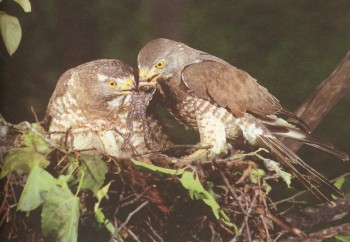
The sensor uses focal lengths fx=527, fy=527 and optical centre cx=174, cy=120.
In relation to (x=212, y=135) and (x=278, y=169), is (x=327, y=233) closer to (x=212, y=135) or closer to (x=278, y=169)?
(x=278, y=169)

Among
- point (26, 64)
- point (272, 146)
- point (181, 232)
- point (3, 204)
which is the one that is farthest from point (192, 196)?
point (26, 64)

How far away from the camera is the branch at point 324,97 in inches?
56.3

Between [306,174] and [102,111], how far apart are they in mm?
593

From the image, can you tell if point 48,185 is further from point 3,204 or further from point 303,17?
point 303,17

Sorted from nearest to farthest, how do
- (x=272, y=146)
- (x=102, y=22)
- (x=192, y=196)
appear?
(x=192, y=196) < (x=272, y=146) < (x=102, y=22)

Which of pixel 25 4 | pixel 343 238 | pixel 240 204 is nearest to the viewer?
pixel 240 204

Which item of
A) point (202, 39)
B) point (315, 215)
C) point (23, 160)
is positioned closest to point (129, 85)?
point (202, 39)

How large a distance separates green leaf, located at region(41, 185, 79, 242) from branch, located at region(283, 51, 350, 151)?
60 centimetres

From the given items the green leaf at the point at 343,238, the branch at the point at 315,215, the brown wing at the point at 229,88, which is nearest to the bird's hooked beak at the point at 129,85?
the brown wing at the point at 229,88

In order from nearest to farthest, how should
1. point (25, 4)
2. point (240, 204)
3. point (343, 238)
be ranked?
point (240, 204), point (343, 238), point (25, 4)

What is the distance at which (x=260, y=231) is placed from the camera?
4.50 ft

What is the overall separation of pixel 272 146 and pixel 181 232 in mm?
338

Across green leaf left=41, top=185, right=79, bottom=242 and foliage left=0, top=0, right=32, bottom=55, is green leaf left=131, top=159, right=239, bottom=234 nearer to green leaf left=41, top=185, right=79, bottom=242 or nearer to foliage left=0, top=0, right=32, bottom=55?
green leaf left=41, top=185, right=79, bottom=242

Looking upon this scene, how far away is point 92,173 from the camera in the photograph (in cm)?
134
